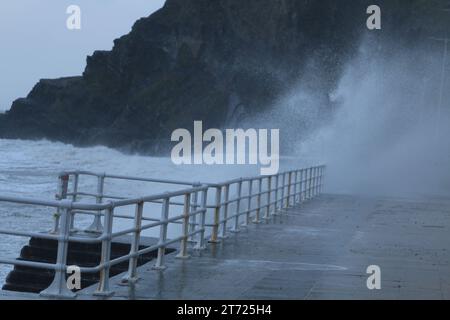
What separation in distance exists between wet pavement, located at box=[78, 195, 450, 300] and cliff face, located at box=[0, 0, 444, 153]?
89635 mm

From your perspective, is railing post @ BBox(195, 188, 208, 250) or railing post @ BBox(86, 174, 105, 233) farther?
railing post @ BBox(86, 174, 105, 233)

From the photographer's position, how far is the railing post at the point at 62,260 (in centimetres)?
880

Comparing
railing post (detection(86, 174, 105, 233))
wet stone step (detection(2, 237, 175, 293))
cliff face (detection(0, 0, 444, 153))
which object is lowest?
wet stone step (detection(2, 237, 175, 293))

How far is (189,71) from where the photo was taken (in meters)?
136

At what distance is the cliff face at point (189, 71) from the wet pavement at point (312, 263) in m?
89.6

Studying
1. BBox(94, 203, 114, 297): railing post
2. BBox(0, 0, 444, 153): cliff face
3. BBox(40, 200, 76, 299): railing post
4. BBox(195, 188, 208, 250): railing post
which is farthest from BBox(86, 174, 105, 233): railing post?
BBox(0, 0, 444, 153): cliff face

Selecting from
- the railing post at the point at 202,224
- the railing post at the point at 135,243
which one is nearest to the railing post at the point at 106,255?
the railing post at the point at 135,243

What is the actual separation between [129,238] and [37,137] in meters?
129

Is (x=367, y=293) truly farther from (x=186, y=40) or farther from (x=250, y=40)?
(x=186, y=40)

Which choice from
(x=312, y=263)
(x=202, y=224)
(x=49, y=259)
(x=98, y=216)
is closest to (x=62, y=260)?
(x=312, y=263)

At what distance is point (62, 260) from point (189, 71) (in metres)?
128

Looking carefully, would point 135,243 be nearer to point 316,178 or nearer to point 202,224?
point 202,224

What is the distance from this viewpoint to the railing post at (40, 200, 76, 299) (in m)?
8.80

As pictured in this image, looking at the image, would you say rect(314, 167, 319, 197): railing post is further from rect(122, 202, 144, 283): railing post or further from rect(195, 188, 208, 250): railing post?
rect(122, 202, 144, 283): railing post
